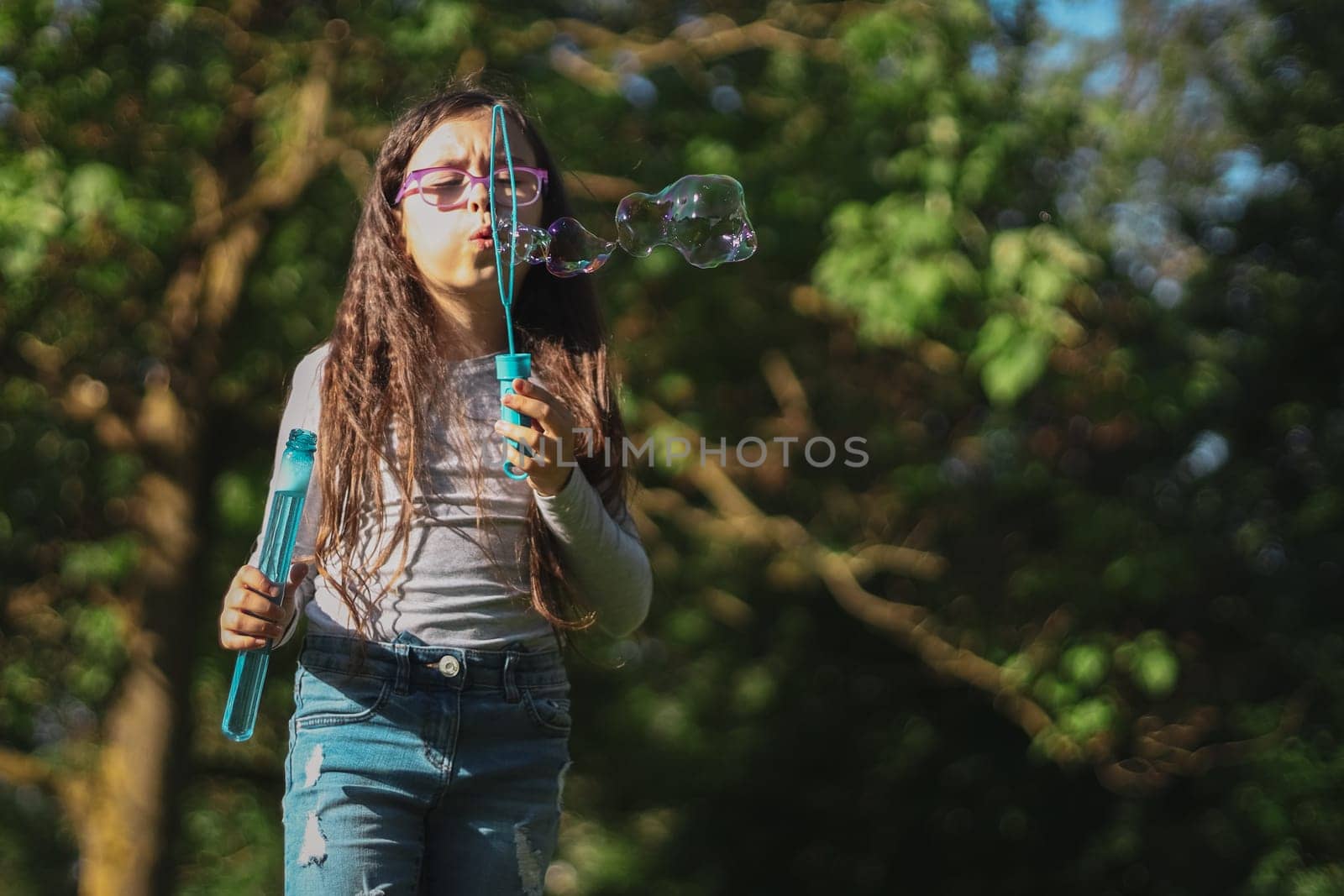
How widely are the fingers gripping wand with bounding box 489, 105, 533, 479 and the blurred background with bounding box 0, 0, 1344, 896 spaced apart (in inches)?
85.1

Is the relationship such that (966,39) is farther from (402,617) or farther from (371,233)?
(402,617)

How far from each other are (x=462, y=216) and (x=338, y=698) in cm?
58

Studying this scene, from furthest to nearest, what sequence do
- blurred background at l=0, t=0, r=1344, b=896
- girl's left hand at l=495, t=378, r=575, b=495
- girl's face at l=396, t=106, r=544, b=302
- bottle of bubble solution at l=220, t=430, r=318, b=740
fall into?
1. blurred background at l=0, t=0, r=1344, b=896
2. girl's face at l=396, t=106, r=544, b=302
3. bottle of bubble solution at l=220, t=430, r=318, b=740
4. girl's left hand at l=495, t=378, r=575, b=495

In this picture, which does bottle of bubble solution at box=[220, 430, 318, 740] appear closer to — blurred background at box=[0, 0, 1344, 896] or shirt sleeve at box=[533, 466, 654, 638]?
shirt sleeve at box=[533, 466, 654, 638]

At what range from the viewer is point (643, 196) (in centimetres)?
247

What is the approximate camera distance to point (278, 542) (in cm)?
171

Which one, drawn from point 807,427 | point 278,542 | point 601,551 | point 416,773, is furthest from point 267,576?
point 807,427

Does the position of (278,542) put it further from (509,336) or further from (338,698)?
(509,336)

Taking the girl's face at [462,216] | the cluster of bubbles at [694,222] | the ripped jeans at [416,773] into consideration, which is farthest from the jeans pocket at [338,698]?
the cluster of bubbles at [694,222]

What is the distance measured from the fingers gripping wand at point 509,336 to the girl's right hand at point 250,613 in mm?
292

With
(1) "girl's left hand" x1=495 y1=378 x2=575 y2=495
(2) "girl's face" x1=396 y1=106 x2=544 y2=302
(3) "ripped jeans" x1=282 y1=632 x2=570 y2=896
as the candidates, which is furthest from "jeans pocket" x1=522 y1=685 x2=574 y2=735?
(2) "girl's face" x1=396 y1=106 x2=544 y2=302

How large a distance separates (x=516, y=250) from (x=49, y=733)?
4.48m

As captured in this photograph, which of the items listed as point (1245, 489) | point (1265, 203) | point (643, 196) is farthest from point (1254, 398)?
point (643, 196)

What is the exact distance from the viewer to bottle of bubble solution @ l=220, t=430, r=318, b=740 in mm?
1694
